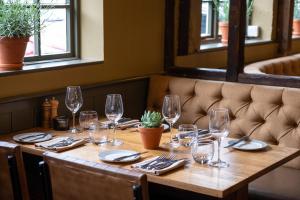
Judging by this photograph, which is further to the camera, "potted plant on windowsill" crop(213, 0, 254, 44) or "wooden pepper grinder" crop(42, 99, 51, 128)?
"potted plant on windowsill" crop(213, 0, 254, 44)

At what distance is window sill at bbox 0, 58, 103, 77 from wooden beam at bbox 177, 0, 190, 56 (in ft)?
3.00

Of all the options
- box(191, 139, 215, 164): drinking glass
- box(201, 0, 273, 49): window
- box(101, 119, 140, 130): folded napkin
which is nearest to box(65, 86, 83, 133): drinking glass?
box(101, 119, 140, 130): folded napkin

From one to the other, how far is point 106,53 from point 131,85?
370 millimetres

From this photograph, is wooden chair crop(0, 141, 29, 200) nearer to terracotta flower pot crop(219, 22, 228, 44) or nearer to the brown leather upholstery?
the brown leather upholstery

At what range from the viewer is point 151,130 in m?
2.82

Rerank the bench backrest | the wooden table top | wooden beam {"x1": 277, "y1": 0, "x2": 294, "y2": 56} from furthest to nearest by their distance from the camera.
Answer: wooden beam {"x1": 277, "y1": 0, "x2": 294, "y2": 56} < the bench backrest < the wooden table top

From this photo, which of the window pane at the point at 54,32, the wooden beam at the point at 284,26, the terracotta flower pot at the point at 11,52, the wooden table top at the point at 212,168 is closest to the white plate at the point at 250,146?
the wooden table top at the point at 212,168

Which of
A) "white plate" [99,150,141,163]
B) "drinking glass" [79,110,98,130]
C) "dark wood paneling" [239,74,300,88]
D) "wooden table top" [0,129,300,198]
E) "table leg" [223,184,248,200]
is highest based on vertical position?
"dark wood paneling" [239,74,300,88]

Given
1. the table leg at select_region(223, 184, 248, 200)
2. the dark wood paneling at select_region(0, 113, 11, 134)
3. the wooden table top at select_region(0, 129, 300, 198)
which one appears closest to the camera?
the wooden table top at select_region(0, 129, 300, 198)

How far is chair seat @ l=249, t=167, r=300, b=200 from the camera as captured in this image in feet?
10.2

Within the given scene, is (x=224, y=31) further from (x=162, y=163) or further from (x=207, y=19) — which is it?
(x=162, y=163)

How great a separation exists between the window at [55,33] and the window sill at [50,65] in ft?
0.21

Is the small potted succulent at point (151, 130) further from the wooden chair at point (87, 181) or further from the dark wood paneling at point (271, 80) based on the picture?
the dark wood paneling at point (271, 80)

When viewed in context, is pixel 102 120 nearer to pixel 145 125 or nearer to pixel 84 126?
pixel 84 126
